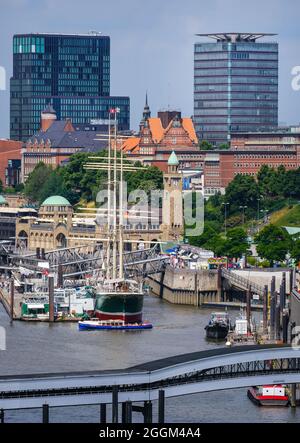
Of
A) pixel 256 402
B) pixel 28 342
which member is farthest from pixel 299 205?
pixel 256 402

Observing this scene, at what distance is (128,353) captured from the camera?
84.0m

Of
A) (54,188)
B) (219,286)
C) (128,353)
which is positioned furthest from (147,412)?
(54,188)

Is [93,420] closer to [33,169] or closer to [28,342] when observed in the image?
[28,342]

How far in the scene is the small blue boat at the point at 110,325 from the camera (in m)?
96.4

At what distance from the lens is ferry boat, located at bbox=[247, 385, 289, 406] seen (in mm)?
70000

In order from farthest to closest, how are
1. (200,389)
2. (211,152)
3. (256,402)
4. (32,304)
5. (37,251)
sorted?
(211,152) → (37,251) → (32,304) → (256,402) → (200,389)

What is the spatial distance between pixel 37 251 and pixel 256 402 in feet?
210

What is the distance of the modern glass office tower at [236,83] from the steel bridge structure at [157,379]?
123 metres

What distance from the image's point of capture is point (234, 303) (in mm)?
109375

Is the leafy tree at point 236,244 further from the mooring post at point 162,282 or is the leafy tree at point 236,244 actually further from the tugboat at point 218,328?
the tugboat at point 218,328

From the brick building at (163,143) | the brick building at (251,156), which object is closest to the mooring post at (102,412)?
the brick building at (251,156)

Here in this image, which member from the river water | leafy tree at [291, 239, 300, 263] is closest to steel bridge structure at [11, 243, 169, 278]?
leafy tree at [291, 239, 300, 263]

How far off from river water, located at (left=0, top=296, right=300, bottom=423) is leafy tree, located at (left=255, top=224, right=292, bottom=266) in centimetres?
936

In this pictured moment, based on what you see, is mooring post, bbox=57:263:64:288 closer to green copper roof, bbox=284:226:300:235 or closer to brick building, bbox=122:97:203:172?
green copper roof, bbox=284:226:300:235
